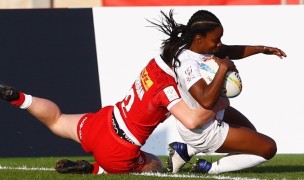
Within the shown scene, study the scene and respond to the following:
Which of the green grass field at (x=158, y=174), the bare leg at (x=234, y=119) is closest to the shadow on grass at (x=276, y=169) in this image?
the green grass field at (x=158, y=174)

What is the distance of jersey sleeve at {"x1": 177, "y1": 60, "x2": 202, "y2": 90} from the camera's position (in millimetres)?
8773

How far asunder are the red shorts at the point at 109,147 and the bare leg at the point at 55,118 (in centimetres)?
19

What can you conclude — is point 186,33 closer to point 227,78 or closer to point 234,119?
point 227,78

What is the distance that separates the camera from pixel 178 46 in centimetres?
914

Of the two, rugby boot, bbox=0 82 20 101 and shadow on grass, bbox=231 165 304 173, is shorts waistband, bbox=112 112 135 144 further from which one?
shadow on grass, bbox=231 165 304 173

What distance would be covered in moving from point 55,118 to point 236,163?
5.34ft

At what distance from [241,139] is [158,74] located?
0.86 m

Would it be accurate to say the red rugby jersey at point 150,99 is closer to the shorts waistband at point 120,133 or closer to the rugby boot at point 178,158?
the shorts waistband at point 120,133

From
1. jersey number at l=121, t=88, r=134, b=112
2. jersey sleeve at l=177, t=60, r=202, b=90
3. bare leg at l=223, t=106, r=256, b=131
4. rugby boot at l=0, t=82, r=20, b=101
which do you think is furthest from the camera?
bare leg at l=223, t=106, r=256, b=131

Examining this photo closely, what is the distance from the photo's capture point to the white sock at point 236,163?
363 inches

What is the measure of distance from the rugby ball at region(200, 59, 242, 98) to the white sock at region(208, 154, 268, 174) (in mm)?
614

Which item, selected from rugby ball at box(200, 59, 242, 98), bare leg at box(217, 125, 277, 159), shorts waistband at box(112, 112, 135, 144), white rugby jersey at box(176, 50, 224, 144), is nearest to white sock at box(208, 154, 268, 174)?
bare leg at box(217, 125, 277, 159)

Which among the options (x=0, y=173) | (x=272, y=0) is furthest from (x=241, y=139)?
(x=272, y=0)

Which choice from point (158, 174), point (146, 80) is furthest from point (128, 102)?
point (158, 174)
